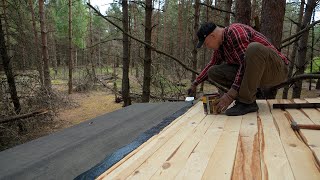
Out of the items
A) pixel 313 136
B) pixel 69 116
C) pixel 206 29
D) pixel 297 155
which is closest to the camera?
pixel 297 155

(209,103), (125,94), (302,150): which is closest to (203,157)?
(302,150)

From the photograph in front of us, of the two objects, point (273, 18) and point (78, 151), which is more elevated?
point (273, 18)

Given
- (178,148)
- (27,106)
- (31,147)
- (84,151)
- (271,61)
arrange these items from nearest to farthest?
(178,148) < (84,151) < (31,147) < (271,61) < (27,106)

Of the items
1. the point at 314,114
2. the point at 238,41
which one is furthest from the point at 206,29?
the point at 314,114

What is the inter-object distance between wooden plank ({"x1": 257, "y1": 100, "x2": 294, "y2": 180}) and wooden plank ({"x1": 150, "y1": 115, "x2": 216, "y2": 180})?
0.39 metres

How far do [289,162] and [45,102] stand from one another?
22.3 feet

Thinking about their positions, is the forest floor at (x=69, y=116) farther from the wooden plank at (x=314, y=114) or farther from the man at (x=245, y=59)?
the wooden plank at (x=314, y=114)

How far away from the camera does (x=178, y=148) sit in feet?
5.20

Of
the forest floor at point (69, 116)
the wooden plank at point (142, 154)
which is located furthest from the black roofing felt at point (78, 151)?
the forest floor at point (69, 116)

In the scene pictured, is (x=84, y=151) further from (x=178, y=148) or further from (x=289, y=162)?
(x=289, y=162)

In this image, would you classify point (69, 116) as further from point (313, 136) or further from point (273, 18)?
point (313, 136)

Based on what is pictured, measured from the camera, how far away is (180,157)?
1.43 m

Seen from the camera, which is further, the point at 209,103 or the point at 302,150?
the point at 209,103

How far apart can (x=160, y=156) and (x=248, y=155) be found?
0.48 m
